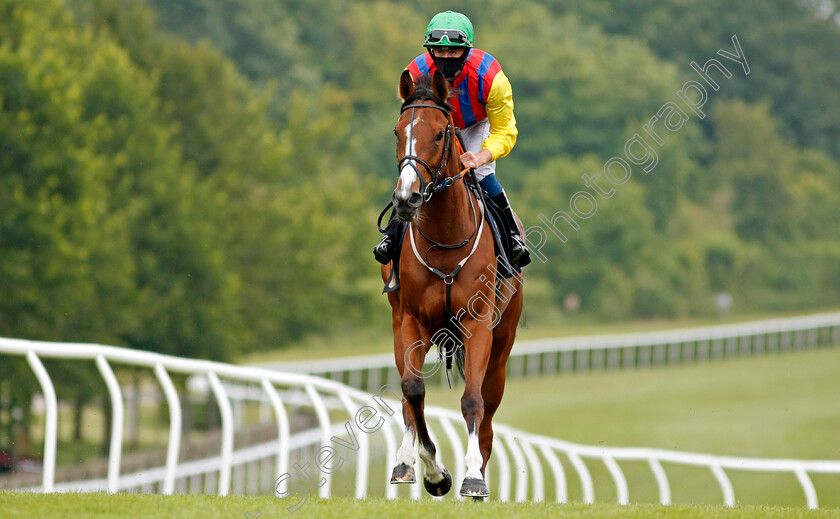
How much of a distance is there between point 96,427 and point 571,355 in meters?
11.4

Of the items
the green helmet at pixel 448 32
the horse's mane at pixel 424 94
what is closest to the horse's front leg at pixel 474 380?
the horse's mane at pixel 424 94

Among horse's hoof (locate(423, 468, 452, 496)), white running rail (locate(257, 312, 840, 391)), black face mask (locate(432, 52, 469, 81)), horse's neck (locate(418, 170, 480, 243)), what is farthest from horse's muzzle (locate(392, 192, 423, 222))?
white running rail (locate(257, 312, 840, 391))

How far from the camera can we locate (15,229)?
1839cm

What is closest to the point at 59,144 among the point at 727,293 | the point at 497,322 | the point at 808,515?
the point at 497,322

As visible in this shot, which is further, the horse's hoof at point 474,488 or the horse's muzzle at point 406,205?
the horse's hoof at point 474,488

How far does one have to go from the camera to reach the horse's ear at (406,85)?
5656 mm

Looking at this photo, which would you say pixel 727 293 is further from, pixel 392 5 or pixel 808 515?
pixel 808 515

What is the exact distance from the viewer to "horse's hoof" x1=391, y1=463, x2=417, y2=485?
559cm

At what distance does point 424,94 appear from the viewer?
5.64 m

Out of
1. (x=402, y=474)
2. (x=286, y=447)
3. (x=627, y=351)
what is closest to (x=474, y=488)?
(x=402, y=474)

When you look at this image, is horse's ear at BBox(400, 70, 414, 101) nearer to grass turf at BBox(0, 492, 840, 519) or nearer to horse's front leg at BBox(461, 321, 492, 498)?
horse's front leg at BBox(461, 321, 492, 498)

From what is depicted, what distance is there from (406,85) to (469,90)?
55cm

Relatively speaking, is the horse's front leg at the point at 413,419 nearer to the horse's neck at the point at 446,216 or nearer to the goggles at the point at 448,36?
the horse's neck at the point at 446,216

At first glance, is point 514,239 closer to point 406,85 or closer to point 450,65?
point 450,65
